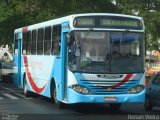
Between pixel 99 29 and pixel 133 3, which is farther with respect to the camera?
pixel 133 3

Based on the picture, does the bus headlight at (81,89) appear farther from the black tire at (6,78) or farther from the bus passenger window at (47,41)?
the black tire at (6,78)

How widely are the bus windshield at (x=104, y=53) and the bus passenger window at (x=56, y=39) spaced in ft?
4.91

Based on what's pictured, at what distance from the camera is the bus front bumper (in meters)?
15.7

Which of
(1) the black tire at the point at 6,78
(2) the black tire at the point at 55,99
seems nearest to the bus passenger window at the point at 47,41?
(2) the black tire at the point at 55,99

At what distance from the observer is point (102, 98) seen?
51.9 ft

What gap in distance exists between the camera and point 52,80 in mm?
18453

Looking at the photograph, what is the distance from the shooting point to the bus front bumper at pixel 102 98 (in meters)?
15.7

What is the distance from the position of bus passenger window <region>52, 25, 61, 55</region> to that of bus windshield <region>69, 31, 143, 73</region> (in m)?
1.50

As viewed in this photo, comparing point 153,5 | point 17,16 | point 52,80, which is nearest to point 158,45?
point 153,5

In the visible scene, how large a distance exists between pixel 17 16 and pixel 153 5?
36.1ft

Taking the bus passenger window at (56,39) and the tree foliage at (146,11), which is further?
the tree foliage at (146,11)

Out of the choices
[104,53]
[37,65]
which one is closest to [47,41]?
[37,65]

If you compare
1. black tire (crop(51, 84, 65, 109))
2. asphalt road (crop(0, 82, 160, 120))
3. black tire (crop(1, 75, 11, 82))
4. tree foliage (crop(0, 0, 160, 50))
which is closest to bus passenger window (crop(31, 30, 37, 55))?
asphalt road (crop(0, 82, 160, 120))

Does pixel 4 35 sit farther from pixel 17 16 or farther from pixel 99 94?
pixel 99 94
